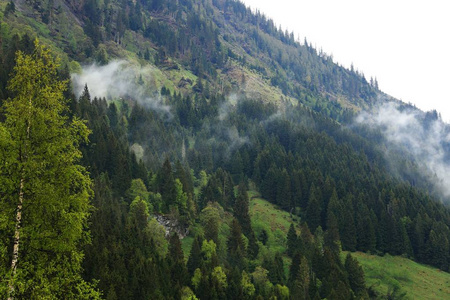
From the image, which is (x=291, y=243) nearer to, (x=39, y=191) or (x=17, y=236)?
(x=39, y=191)

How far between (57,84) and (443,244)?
488ft

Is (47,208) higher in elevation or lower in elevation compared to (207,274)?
higher

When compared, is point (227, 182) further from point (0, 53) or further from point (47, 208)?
point (47, 208)

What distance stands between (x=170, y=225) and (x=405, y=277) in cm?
7469

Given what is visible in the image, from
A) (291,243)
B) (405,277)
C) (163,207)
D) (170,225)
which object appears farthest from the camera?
(291,243)

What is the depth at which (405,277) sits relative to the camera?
10712 cm

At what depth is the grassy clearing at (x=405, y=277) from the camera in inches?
3851

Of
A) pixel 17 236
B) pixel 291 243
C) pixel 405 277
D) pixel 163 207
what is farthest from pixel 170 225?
pixel 17 236

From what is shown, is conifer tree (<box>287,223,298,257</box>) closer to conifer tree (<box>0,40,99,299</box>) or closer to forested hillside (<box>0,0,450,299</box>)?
forested hillside (<box>0,0,450,299</box>)

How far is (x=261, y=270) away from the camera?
291ft

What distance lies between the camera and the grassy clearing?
321ft

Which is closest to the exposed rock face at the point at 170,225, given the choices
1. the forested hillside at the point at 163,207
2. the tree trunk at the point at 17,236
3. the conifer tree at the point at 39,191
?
the forested hillside at the point at 163,207

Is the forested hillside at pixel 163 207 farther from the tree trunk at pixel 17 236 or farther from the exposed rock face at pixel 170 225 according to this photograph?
the exposed rock face at pixel 170 225

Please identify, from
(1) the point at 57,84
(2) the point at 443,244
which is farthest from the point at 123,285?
(2) the point at 443,244
